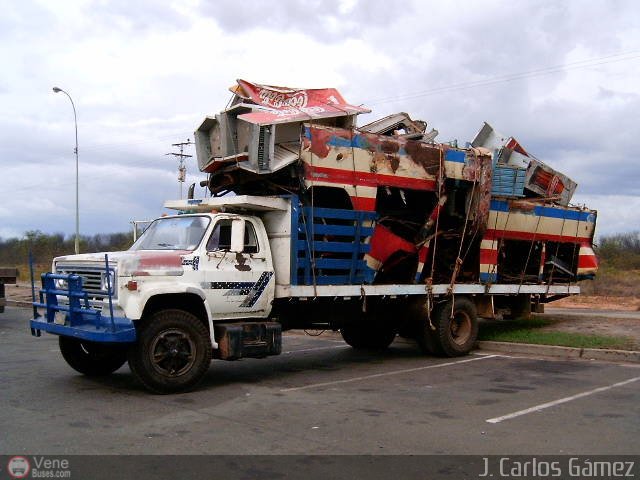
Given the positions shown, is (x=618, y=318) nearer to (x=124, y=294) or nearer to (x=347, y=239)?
(x=347, y=239)

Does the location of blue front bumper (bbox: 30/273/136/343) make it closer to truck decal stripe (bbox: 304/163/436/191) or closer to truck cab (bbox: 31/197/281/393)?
truck cab (bbox: 31/197/281/393)

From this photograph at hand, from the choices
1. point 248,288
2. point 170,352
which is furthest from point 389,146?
point 170,352

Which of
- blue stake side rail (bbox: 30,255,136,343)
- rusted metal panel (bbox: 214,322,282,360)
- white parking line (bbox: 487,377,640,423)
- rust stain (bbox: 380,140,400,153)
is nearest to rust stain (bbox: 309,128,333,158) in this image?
rust stain (bbox: 380,140,400,153)

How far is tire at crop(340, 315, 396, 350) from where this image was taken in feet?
40.4

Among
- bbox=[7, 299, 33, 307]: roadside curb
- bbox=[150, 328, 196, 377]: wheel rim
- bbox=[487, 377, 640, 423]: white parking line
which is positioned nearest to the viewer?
bbox=[487, 377, 640, 423]: white parking line

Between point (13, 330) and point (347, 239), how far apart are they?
9.90 meters

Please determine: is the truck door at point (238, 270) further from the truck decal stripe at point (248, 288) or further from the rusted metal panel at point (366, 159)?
the rusted metal panel at point (366, 159)

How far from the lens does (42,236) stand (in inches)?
2386

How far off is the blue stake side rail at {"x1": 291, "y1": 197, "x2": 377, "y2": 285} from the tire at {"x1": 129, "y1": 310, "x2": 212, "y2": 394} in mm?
1783

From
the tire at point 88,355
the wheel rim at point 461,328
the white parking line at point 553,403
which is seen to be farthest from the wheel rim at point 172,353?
the wheel rim at point 461,328

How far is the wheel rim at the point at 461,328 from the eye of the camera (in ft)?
39.2

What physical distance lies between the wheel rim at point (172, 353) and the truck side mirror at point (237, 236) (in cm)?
144

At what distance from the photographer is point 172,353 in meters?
8.16

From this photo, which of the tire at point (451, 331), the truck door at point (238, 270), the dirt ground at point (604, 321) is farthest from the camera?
the dirt ground at point (604, 321)
